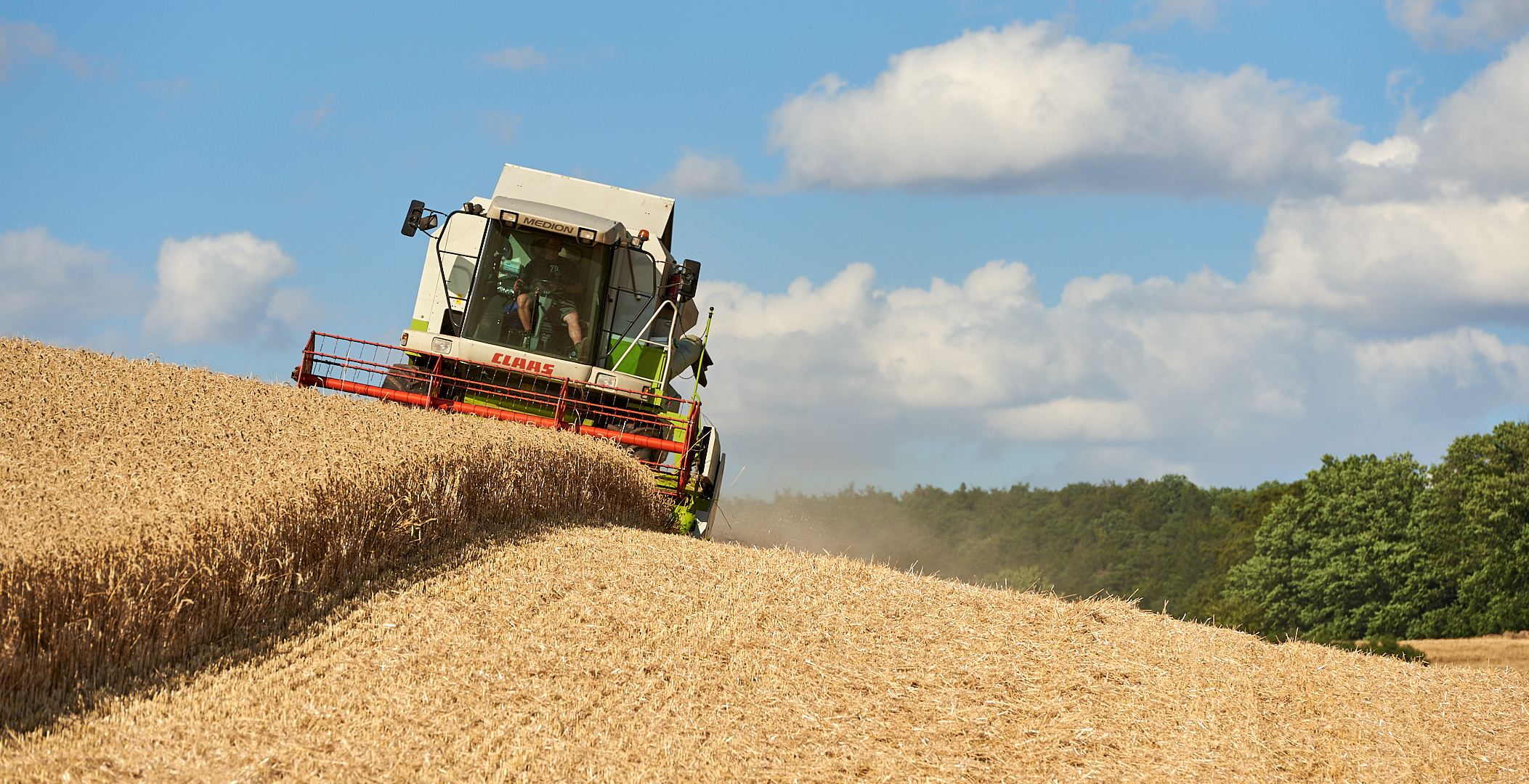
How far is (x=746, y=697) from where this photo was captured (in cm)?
502

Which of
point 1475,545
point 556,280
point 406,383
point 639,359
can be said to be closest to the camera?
point 406,383

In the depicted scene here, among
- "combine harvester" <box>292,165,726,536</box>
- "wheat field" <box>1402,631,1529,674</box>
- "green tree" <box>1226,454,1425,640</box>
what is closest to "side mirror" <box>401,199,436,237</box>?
"combine harvester" <box>292,165,726,536</box>

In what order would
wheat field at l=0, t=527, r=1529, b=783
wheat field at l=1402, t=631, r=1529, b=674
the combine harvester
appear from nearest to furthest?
wheat field at l=0, t=527, r=1529, b=783 < the combine harvester < wheat field at l=1402, t=631, r=1529, b=674

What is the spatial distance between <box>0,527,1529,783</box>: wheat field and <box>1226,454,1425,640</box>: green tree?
3712cm

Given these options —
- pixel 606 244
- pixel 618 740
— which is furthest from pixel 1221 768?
pixel 606 244

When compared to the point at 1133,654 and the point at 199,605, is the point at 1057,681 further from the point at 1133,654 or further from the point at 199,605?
the point at 199,605

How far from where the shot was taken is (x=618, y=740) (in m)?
4.55

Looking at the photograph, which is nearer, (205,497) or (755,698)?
(755,698)

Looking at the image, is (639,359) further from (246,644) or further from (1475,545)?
(1475,545)

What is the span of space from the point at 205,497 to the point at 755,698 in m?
2.95

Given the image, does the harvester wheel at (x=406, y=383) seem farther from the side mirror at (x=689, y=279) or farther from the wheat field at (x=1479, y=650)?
the wheat field at (x=1479, y=650)

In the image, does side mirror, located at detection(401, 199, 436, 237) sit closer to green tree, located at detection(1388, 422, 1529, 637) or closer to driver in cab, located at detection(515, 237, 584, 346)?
driver in cab, located at detection(515, 237, 584, 346)

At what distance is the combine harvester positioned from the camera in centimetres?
938

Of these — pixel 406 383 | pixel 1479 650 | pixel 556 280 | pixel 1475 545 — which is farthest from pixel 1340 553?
pixel 406 383
